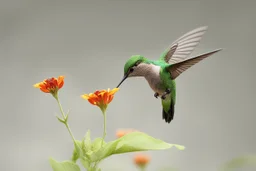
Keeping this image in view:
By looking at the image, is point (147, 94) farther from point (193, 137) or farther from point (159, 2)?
point (159, 2)

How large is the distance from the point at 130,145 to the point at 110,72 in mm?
1533

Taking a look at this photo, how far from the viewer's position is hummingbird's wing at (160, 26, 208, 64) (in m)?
0.40

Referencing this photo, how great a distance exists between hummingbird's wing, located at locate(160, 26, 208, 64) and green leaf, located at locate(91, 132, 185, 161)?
9 cm

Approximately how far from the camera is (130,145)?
1.21ft

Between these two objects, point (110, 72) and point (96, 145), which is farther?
point (110, 72)

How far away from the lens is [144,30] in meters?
1.89

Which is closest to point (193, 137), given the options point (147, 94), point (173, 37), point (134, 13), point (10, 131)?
point (147, 94)

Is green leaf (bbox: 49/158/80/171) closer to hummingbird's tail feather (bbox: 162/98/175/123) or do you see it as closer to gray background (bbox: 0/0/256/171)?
hummingbird's tail feather (bbox: 162/98/175/123)

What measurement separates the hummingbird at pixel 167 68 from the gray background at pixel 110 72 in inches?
55.3

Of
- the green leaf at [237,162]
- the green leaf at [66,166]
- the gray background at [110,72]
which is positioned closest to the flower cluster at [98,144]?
the green leaf at [66,166]

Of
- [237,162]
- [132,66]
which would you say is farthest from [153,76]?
[237,162]

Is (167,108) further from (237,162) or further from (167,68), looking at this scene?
(237,162)

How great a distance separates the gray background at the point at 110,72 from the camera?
1853 millimetres

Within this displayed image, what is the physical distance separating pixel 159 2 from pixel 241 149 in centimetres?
76
